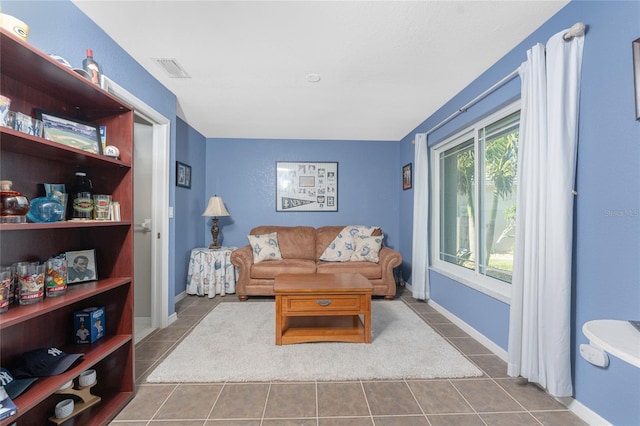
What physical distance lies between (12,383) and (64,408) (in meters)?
0.37

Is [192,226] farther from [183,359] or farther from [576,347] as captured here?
[576,347]

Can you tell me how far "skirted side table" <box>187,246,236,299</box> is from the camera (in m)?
3.43

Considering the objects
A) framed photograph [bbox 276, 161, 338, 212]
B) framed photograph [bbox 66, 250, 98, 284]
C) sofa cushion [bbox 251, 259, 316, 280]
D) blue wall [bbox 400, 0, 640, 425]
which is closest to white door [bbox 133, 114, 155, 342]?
sofa cushion [bbox 251, 259, 316, 280]

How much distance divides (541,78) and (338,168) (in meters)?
2.93

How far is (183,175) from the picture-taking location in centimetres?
340

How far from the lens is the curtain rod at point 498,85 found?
138cm

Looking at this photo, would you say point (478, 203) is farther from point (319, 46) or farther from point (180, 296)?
point (180, 296)

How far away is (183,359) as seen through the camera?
198cm

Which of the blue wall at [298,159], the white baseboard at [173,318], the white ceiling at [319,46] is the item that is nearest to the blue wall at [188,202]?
the blue wall at [298,159]

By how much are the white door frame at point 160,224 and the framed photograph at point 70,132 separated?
1.13 m

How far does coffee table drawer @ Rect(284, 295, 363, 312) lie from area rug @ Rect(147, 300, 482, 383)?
1.00ft

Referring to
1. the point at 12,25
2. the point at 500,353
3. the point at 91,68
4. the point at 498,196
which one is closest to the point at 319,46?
the point at 91,68

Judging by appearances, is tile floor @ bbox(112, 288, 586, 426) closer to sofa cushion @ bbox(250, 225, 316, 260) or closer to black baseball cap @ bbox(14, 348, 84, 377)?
black baseball cap @ bbox(14, 348, 84, 377)

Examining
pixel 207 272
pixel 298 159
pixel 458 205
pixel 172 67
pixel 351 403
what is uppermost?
pixel 172 67
